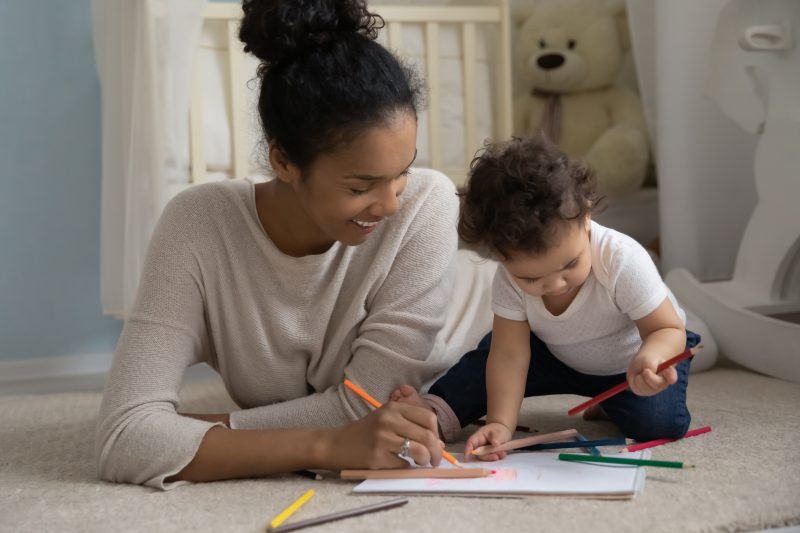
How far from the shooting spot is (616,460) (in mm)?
1071

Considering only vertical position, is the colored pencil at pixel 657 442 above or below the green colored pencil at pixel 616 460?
below

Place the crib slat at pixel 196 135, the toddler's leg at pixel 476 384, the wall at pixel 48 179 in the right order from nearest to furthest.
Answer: the toddler's leg at pixel 476 384 → the crib slat at pixel 196 135 → the wall at pixel 48 179

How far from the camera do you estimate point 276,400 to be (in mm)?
1376

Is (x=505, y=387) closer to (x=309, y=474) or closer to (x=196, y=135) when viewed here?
(x=309, y=474)

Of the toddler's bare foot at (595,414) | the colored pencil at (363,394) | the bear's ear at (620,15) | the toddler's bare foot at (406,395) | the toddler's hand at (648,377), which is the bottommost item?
the toddler's bare foot at (595,414)

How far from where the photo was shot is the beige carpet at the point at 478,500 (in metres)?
0.94

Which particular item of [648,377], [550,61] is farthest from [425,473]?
[550,61]

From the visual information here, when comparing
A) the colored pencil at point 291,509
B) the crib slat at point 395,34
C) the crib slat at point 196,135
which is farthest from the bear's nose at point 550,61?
the colored pencil at point 291,509

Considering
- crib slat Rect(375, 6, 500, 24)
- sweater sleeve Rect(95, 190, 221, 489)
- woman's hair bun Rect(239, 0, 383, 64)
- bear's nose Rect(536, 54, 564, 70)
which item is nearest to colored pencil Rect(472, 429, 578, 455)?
sweater sleeve Rect(95, 190, 221, 489)

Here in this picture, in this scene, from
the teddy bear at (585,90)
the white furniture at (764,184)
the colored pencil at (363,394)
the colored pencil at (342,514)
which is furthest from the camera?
the teddy bear at (585,90)

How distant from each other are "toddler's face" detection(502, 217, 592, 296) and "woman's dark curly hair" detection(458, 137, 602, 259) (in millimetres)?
11

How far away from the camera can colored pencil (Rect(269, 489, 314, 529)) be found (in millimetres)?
950

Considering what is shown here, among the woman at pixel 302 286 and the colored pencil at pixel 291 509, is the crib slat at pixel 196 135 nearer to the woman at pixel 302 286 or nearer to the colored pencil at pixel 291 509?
the woman at pixel 302 286

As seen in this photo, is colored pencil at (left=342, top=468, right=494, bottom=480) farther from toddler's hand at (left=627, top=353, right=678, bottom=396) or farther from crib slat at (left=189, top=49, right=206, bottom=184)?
crib slat at (left=189, top=49, right=206, bottom=184)
